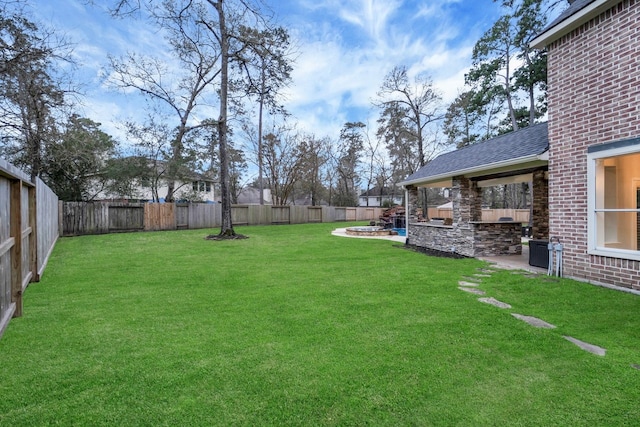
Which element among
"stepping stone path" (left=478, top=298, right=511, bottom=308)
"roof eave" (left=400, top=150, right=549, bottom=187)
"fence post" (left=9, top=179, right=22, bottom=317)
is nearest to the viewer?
"fence post" (left=9, top=179, right=22, bottom=317)

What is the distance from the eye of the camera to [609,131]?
5004mm

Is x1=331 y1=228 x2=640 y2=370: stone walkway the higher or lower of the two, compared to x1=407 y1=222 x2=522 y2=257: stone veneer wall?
lower

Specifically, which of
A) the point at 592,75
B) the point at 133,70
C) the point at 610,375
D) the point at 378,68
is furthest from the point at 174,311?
the point at 378,68

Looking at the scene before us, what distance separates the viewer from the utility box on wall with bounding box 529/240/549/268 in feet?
21.9

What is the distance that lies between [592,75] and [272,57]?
11716 mm

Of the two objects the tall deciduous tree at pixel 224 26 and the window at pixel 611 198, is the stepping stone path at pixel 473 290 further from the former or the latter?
the tall deciduous tree at pixel 224 26

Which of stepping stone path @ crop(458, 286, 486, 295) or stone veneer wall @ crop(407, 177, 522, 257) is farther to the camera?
stone veneer wall @ crop(407, 177, 522, 257)

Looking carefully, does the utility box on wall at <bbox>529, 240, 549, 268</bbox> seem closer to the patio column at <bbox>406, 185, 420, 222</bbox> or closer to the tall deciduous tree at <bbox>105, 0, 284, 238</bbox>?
the patio column at <bbox>406, 185, 420, 222</bbox>

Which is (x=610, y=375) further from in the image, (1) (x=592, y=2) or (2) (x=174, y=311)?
(1) (x=592, y=2)

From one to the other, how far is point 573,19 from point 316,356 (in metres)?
6.77

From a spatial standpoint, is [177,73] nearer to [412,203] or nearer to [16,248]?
[412,203]

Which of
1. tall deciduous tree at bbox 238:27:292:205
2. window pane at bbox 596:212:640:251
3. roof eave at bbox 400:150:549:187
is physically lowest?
window pane at bbox 596:212:640:251

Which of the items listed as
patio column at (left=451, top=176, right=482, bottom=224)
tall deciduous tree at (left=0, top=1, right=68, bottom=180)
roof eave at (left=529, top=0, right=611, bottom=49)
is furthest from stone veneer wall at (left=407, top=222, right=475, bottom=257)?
tall deciduous tree at (left=0, top=1, right=68, bottom=180)

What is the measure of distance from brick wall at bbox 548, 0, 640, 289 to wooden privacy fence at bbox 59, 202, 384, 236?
55.6 feet
